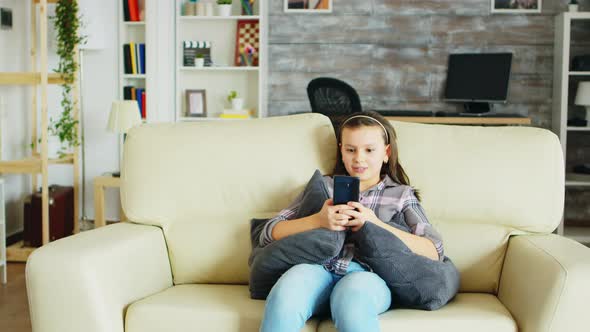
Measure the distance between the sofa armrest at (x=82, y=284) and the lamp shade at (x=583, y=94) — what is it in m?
3.85

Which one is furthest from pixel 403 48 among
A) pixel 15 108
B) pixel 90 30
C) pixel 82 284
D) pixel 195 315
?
pixel 82 284

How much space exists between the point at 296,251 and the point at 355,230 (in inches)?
6.8

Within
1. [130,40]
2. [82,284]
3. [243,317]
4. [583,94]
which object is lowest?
[243,317]

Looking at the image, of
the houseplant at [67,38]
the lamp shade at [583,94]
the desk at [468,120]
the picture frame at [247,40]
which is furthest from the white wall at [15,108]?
the lamp shade at [583,94]

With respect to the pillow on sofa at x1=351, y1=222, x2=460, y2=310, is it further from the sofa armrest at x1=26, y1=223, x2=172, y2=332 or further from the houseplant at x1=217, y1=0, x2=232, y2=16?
the houseplant at x1=217, y1=0, x2=232, y2=16

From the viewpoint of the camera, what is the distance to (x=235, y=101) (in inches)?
212

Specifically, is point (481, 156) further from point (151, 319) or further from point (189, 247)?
point (151, 319)

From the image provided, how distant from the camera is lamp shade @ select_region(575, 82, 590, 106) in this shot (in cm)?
500

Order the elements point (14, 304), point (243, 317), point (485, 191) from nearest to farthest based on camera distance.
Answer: point (243, 317) → point (485, 191) → point (14, 304)

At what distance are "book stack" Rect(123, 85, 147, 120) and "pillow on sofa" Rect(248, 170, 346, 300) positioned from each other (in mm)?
Result: 3388

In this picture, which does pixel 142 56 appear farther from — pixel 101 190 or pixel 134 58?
pixel 101 190

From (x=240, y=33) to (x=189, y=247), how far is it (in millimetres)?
3335

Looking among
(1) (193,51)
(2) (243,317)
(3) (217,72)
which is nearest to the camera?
(2) (243,317)

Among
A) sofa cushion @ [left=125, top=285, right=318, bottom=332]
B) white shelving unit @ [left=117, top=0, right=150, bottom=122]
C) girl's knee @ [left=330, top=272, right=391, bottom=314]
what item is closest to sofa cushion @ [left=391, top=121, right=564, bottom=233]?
girl's knee @ [left=330, top=272, right=391, bottom=314]
